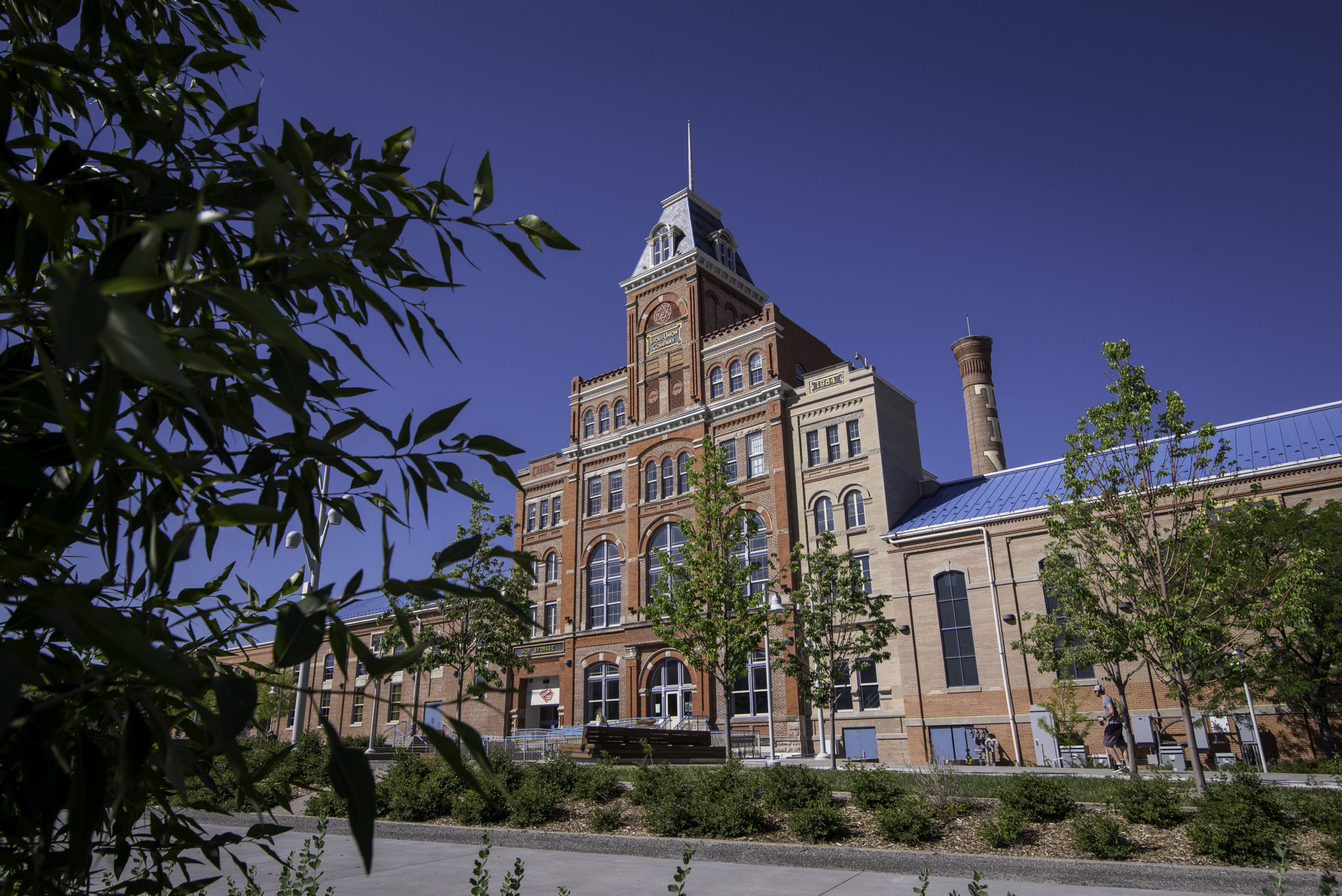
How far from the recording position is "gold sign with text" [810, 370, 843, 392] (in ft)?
120

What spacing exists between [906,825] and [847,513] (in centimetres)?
2562

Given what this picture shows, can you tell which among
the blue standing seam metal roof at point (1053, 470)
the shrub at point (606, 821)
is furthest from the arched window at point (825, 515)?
the shrub at point (606, 821)

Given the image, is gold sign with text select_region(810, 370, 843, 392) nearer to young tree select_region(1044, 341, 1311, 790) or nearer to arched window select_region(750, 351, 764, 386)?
arched window select_region(750, 351, 764, 386)

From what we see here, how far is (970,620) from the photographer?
29.6 metres

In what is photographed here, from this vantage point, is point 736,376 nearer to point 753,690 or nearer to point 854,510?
point 854,510

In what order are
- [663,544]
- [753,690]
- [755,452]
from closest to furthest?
[753,690], [755,452], [663,544]

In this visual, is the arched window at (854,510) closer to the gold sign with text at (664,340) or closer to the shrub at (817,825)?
the gold sign with text at (664,340)

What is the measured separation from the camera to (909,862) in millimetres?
8914

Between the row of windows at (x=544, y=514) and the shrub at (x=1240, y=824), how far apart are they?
38.1 metres

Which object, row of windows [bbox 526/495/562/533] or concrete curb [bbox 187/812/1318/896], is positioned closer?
concrete curb [bbox 187/812/1318/896]

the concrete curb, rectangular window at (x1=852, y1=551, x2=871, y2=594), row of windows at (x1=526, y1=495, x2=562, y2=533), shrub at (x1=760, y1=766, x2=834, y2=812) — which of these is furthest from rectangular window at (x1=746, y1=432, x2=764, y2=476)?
the concrete curb

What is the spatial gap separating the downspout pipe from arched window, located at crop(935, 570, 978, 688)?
96cm

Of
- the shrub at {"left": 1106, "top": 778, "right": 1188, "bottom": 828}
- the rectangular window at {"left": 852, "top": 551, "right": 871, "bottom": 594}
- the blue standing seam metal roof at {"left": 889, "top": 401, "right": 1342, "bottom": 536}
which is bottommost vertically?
the shrub at {"left": 1106, "top": 778, "right": 1188, "bottom": 828}

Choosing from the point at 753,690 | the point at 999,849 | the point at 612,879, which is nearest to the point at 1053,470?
the point at 753,690
